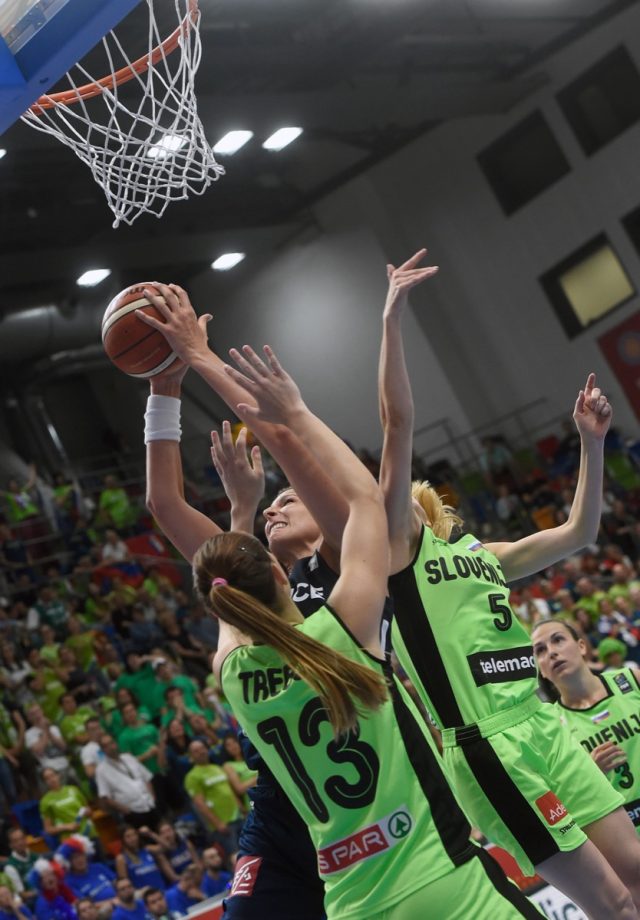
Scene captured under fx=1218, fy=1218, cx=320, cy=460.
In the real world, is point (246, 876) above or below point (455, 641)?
below

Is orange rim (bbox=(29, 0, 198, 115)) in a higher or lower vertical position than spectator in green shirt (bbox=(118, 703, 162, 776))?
higher

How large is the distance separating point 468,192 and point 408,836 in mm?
19780

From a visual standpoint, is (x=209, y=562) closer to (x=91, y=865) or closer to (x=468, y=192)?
(x=91, y=865)

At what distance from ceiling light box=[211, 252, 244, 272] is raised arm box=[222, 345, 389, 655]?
19.2m

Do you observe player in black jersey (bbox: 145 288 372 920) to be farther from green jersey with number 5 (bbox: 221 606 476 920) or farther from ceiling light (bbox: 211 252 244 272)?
ceiling light (bbox: 211 252 244 272)

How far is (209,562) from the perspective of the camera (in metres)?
2.89

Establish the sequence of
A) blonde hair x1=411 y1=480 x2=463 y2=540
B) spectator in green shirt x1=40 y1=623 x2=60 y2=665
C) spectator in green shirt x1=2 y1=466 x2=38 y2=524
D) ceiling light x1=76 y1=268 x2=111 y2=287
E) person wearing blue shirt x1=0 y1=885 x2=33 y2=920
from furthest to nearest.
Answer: ceiling light x1=76 y1=268 x2=111 y2=287
spectator in green shirt x1=2 y1=466 x2=38 y2=524
spectator in green shirt x1=40 y1=623 x2=60 y2=665
person wearing blue shirt x1=0 y1=885 x2=33 y2=920
blonde hair x1=411 y1=480 x2=463 y2=540

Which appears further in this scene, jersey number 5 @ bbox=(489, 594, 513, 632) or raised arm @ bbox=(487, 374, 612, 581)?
raised arm @ bbox=(487, 374, 612, 581)

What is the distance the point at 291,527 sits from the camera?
365 centimetres

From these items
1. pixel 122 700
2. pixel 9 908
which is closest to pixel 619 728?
pixel 9 908

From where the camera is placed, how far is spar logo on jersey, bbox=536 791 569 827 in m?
3.76

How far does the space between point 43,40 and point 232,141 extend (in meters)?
13.2

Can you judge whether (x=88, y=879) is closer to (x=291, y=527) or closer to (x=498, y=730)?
(x=498, y=730)

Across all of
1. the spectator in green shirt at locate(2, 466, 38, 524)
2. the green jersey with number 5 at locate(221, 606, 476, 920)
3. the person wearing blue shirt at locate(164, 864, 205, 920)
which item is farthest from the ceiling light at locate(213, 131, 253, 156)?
the green jersey with number 5 at locate(221, 606, 476, 920)
